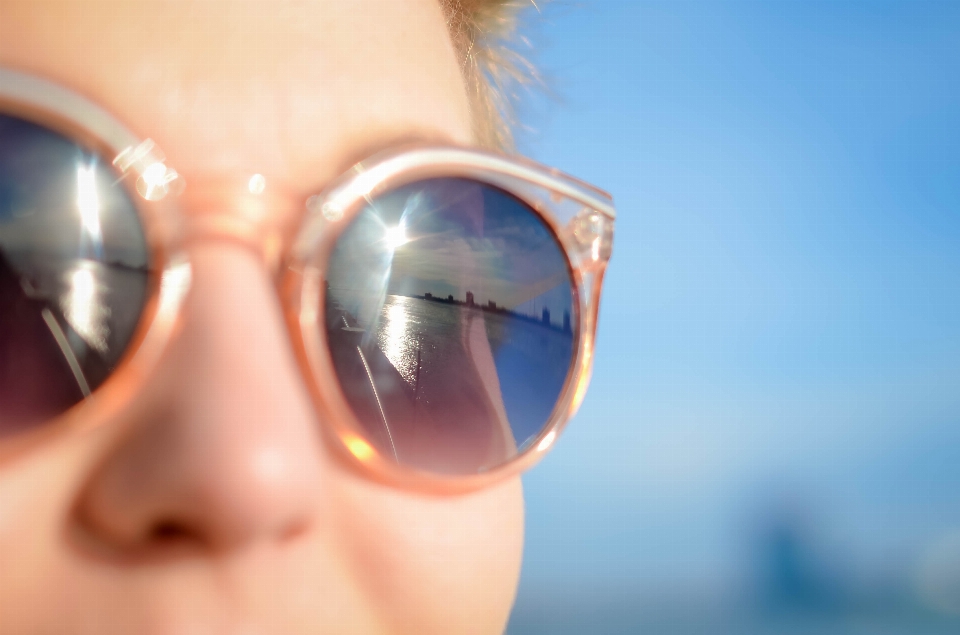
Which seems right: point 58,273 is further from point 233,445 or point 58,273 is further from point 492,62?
point 492,62

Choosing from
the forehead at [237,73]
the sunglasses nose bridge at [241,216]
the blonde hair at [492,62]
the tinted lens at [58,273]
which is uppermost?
the blonde hair at [492,62]

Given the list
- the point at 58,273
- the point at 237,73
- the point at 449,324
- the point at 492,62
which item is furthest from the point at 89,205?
the point at 492,62

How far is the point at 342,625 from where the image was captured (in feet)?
1.64

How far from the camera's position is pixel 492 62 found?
1124 millimetres

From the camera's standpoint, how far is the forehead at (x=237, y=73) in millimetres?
494

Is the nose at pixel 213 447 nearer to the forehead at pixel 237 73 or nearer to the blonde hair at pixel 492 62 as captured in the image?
the forehead at pixel 237 73

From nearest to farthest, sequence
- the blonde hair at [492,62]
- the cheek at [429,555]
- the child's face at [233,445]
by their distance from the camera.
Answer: the child's face at [233,445]
the cheek at [429,555]
the blonde hair at [492,62]

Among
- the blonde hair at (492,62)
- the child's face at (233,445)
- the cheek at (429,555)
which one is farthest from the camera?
the blonde hair at (492,62)

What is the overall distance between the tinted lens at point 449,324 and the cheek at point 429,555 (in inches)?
1.6

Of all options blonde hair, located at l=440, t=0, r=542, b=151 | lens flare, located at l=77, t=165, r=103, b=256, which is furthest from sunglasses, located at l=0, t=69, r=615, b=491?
blonde hair, located at l=440, t=0, r=542, b=151

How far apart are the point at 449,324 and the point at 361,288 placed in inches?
3.6

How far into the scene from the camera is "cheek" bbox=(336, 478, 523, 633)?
52 cm

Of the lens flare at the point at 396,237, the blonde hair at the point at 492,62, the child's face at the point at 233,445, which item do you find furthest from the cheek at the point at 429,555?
the blonde hair at the point at 492,62

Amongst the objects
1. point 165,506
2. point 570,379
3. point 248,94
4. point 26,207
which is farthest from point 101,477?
point 570,379
